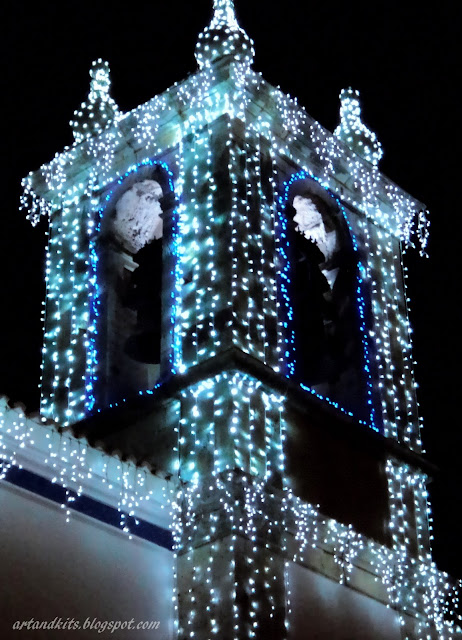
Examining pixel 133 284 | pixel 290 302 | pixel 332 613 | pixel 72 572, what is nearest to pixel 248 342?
pixel 290 302

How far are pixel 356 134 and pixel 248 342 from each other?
168 inches

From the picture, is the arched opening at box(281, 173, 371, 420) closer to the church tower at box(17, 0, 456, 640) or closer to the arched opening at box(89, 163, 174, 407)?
the church tower at box(17, 0, 456, 640)

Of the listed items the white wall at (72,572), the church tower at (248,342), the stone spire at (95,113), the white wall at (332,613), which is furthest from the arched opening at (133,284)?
the white wall at (332,613)

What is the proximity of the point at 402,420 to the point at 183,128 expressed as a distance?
3.95 metres

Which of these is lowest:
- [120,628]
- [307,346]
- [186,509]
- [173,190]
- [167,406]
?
[120,628]

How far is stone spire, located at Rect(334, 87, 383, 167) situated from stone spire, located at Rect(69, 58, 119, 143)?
274 cm

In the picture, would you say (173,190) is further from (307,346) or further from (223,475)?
(223,475)

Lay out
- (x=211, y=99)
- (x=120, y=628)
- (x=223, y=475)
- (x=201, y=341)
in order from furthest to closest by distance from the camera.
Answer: (x=211, y=99) → (x=201, y=341) → (x=223, y=475) → (x=120, y=628)

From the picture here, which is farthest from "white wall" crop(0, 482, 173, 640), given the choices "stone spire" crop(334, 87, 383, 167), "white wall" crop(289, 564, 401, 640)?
"stone spire" crop(334, 87, 383, 167)

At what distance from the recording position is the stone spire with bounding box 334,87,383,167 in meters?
16.5

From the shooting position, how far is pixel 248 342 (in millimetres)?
13328

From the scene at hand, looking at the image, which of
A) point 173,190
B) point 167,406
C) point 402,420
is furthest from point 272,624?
point 173,190

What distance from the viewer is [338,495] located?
44.8 ft

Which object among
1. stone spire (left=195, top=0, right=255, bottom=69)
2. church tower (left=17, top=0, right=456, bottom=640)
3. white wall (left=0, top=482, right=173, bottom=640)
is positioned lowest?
white wall (left=0, top=482, right=173, bottom=640)
